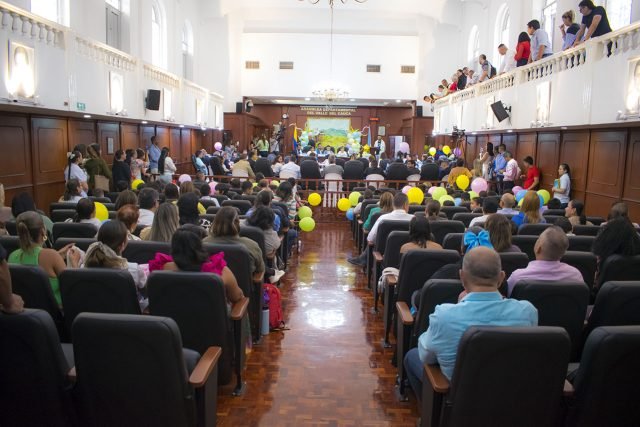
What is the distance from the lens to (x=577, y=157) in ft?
29.9

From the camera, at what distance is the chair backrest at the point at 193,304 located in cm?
287

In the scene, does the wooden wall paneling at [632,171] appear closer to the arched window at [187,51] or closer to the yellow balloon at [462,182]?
the yellow balloon at [462,182]

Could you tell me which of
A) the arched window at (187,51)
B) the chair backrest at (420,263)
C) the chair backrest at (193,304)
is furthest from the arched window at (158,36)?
the chair backrest at (193,304)

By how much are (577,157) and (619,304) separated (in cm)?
716

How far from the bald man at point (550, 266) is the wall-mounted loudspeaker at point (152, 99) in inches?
434

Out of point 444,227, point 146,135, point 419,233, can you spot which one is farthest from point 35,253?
point 146,135

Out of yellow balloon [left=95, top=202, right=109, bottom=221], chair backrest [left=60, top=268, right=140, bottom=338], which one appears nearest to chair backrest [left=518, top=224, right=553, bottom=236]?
chair backrest [left=60, top=268, right=140, bottom=338]

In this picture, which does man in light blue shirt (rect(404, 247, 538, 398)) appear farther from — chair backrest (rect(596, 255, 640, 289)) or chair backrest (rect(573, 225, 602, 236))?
chair backrest (rect(573, 225, 602, 236))

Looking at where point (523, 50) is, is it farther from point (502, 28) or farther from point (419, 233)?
point (419, 233)

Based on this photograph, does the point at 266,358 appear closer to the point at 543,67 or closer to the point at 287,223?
the point at 287,223

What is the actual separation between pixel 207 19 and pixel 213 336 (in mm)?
19814

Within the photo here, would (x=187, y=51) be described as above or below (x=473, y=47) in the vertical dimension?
below

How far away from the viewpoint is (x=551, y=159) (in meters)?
10.2

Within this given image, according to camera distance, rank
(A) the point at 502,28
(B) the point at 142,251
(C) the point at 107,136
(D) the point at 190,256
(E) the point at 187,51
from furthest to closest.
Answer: (E) the point at 187,51
(A) the point at 502,28
(C) the point at 107,136
(B) the point at 142,251
(D) the point at 190,256
